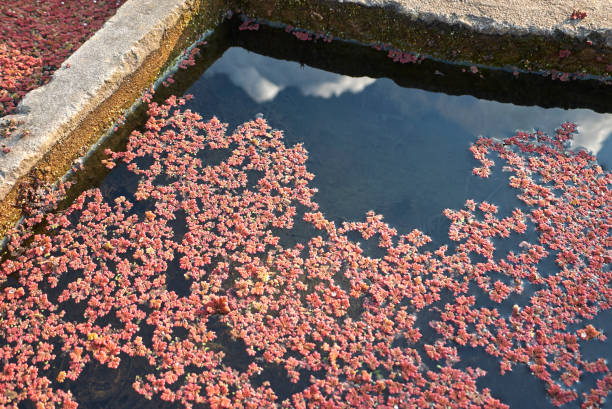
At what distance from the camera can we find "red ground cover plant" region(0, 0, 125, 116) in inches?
340

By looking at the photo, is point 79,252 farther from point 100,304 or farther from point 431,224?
point 431,224

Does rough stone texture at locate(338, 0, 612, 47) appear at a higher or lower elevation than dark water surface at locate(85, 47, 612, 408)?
higher

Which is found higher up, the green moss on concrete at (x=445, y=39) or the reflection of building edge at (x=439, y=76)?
the green moss on concrete at (x=445, y=39)

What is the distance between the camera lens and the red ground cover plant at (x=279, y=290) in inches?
226

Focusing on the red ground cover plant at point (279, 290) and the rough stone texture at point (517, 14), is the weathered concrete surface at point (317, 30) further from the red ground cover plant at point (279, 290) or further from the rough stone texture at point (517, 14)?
the red ground cover plant at point (279, 290)

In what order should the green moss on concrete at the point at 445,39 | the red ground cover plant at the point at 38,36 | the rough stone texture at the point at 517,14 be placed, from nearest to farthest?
1. the red ground cover plant at the point at 38,36
2. the rough stone texture at the point at 517,14
3. the green moss on concrete at the point at 445,39

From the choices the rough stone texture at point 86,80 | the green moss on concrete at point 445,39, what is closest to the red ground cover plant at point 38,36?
the rough stone texture at point 86,80

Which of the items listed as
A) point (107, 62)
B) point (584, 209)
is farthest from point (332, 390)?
point (107, 62)

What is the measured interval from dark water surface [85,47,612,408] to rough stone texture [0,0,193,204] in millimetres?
1119

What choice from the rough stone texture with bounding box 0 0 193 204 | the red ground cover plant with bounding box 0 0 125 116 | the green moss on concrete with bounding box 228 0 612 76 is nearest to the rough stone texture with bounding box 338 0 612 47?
the green moss on concrete with bounding box 228 0 612 76

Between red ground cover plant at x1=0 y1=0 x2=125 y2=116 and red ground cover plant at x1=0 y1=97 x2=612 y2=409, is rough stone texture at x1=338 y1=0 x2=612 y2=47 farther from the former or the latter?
→ red ground cover plant at x1=0 y1=0 x2=125 y2=116

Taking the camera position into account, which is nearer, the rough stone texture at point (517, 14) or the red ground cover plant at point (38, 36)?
the red ground cover plant at point (38, 36)

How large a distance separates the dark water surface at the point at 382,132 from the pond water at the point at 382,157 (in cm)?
2

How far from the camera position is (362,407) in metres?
5.56
